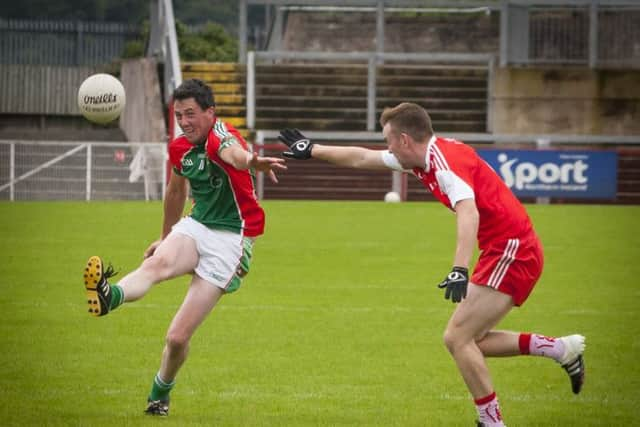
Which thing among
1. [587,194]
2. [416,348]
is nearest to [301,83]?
[587,194]

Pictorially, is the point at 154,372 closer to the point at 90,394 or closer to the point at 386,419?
the point at 90,394

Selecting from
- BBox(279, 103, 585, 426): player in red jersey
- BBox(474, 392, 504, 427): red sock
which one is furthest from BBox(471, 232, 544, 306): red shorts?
BBox(474, 392, 504, 427): red sock

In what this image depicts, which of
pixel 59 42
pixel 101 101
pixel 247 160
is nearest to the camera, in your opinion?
pixel 247 160


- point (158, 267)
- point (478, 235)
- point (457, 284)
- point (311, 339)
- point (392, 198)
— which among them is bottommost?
point (392, 198)

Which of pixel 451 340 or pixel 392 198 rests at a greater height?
pixel 451 340

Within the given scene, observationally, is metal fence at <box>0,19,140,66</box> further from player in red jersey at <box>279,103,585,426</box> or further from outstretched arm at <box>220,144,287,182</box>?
player in red jersey at <box>279,103,585,426</box>

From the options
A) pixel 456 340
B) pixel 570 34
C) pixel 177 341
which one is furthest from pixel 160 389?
pixel 570 34

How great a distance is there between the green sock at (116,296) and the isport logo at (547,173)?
2268cm

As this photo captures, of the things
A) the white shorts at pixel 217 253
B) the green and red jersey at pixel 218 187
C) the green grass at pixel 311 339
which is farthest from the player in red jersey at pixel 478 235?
the white shorts at pixel 217 253

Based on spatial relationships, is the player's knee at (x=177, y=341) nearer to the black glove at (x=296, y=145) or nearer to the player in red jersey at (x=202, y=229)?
the player in red jersey at (x=202, y=229)

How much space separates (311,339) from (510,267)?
4.29 metres

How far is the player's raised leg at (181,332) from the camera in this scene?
774cm

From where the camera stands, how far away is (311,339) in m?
11.2

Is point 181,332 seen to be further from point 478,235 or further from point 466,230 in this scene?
point 466,230
